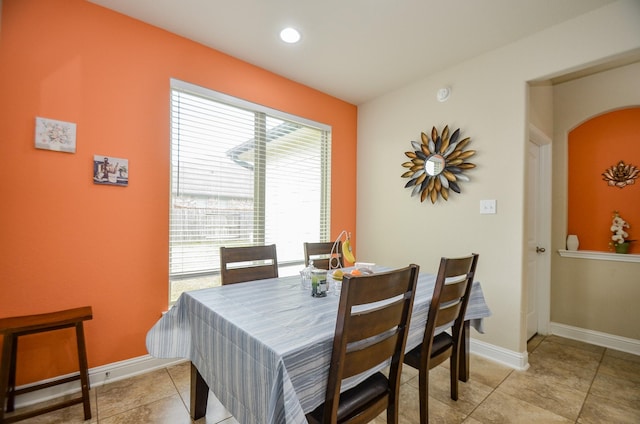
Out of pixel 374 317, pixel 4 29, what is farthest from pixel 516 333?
pixel 4 29

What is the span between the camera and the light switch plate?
2.55 meters

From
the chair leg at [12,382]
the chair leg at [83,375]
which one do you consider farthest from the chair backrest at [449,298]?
the chair leg at [12,382]

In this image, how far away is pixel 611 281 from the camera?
111 inches

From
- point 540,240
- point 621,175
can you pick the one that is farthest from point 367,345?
point 621,175

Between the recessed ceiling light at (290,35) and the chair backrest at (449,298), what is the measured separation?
6.84ft

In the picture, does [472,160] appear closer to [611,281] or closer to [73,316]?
[611,281]

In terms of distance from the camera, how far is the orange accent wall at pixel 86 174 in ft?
5.90

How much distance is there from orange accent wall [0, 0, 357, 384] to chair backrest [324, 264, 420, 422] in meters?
1.87

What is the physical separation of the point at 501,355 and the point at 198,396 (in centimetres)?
240

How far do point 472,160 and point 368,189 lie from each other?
130 centimetres

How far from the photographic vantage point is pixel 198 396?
1.68 metres

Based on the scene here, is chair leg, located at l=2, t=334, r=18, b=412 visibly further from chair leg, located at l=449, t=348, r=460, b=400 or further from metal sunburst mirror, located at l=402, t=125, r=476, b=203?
metal sunburst mirror, located at l=402, t=125, r=476, b=203

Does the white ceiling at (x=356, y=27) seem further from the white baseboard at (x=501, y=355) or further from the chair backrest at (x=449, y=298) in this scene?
→ the white baseboard at (x=501, y=355)

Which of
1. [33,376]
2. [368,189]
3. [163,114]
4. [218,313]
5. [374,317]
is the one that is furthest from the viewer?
[368,189]
